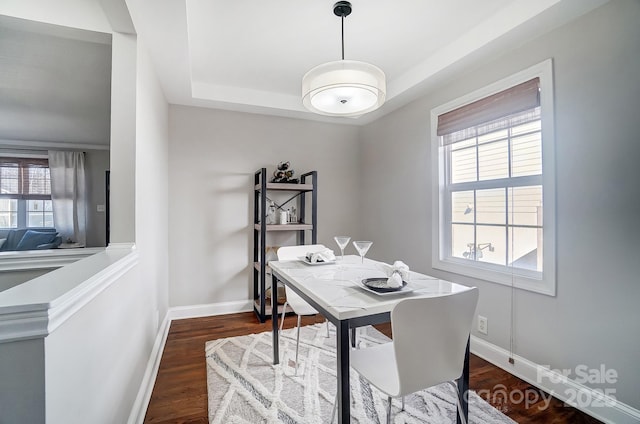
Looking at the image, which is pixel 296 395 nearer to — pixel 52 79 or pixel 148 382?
pixel 148 382

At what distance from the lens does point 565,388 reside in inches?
68.1

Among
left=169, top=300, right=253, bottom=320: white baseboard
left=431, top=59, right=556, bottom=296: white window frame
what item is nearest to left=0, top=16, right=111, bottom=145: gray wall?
left=169, top=300, right=253, bottom=320: white baseboard

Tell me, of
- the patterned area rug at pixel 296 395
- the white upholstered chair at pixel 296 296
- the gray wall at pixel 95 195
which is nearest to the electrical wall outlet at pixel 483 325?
the patterned area rug at pixel 296 395

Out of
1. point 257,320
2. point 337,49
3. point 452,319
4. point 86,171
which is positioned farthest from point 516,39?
point 86,171

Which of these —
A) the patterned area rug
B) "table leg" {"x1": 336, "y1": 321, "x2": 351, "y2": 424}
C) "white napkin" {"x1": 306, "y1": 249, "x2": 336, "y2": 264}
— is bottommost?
the patterned area rug

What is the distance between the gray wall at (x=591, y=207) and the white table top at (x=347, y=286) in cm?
84

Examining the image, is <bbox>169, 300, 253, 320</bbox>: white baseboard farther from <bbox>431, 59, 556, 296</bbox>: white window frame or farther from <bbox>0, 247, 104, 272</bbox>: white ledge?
<bbox>431, 59, 556, 296</bbox>: white window frame

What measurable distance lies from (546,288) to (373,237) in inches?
78.4

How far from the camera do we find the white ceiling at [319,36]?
5.84 feet

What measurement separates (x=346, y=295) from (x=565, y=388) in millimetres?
1572

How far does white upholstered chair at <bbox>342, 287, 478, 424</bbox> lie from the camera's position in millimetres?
1048

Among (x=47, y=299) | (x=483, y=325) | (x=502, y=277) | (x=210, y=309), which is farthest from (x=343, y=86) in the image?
(x=210, y=309)

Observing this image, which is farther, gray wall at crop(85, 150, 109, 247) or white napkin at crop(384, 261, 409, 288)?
gray wall at crop(85, 150, 109, 247)

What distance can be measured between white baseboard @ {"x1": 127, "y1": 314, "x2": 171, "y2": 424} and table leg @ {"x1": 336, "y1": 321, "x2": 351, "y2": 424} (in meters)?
1.13
